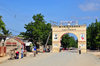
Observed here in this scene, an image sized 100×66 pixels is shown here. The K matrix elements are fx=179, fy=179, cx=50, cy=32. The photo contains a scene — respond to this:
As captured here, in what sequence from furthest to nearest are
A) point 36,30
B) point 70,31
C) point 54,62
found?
point 36,30 → point 70,31 → point 54,62

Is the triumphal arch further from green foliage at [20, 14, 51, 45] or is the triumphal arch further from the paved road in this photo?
the paved road

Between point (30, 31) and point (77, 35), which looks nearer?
point (77, 35)

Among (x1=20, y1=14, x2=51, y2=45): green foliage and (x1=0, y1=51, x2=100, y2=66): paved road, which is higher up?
(x1=20, y1=14, x2=51, y2=45): green foliage

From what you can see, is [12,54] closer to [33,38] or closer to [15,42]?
[15,42]

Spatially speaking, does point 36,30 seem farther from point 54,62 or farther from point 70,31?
point 54,62

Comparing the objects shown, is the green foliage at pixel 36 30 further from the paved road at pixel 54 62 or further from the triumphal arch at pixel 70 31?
the paved road at pixel 54 62

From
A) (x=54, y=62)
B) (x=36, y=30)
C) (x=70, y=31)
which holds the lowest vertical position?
(x=54, y=62)

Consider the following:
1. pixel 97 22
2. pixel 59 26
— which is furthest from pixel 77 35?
pixel 97 22

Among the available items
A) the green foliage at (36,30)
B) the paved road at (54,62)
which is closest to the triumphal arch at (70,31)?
the green foliage at (36,30)

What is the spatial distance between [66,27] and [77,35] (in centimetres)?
411

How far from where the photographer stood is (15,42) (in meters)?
45.6

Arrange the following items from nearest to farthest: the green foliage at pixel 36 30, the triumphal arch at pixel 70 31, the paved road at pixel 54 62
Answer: the paved road at pixel 54 62
the triumphal arch at pixel 70 31
the green foliage at pixel 36 30

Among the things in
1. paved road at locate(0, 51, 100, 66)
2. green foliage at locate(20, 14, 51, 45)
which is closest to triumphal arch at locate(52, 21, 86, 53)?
green foliage at locate(20, 14, 51, 45)

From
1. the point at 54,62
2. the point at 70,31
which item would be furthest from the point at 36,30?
the point at 54,62
